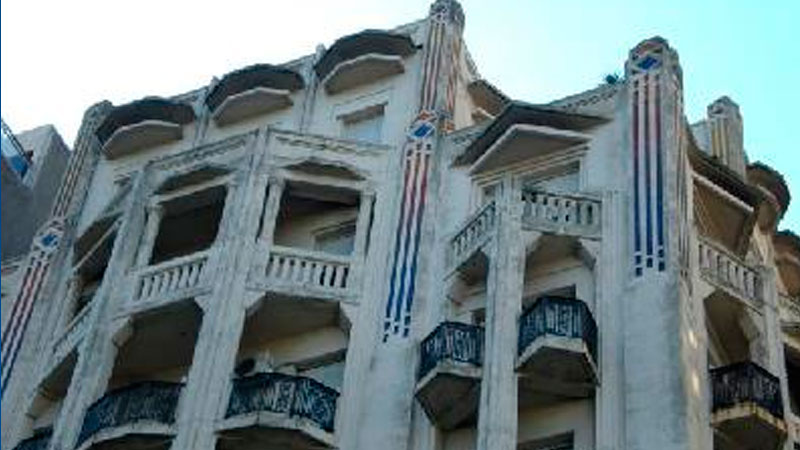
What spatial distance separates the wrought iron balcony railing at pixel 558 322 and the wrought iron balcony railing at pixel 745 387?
7.01ft

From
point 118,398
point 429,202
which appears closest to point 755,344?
point 429,202

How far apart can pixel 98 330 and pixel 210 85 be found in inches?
386

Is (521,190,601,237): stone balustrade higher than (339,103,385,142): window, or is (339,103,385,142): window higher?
(339,103,385,142): window

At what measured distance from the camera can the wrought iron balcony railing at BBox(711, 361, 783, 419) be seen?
Result: 80.3ft

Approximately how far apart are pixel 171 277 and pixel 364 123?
7059 mm

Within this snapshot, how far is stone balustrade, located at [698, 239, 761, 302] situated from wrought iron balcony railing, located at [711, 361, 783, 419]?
2.20 meters

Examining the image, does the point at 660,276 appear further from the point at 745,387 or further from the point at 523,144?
the point at 523,144

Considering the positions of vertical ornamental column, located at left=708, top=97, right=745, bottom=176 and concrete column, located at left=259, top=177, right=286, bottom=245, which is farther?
vertical ornamental column, located at left=708, top=97, right=745, bottom=176

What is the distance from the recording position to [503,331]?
25031 millimetres

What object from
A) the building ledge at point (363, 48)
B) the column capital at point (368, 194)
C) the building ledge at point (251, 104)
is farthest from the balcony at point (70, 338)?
the building ledge at point (363, 48)

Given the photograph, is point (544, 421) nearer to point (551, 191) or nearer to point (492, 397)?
point (492, 397)

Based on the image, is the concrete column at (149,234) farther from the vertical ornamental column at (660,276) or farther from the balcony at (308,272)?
the vertical ornamental column at (660,276)

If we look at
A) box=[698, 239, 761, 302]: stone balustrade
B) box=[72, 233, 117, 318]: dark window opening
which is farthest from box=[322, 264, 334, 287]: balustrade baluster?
box=[698, 239, 761, 302]: stone balustrade

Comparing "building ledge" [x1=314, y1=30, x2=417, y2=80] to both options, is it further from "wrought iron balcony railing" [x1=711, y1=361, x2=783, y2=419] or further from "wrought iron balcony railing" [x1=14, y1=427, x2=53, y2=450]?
"wrought iron balcony railing" [x1=711, y1=361, x2=783, y2=419]
